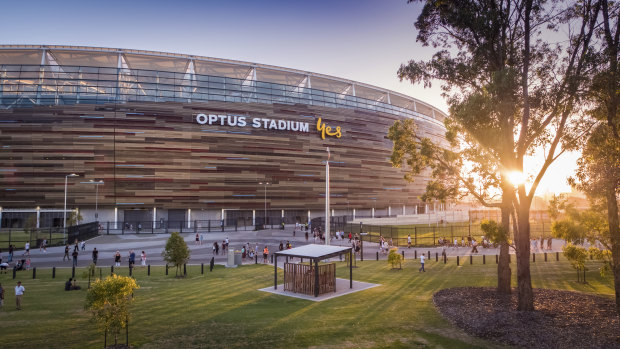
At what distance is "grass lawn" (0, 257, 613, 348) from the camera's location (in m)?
11.9

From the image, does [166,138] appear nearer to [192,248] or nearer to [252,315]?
[192,248]

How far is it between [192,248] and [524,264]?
33636 millimetres

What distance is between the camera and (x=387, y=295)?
18.0m

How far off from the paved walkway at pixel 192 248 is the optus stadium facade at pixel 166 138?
13.6 metres

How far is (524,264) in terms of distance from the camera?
48.5ft

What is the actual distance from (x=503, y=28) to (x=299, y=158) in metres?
58.7

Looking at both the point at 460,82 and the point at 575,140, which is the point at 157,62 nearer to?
the point at 460,82

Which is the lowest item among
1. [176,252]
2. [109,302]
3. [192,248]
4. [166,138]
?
[192,248]

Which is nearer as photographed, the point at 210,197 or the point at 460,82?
the point at 460,82

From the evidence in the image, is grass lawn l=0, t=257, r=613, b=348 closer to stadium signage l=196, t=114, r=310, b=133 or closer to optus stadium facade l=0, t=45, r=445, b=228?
optus stadium facade l=0, t=45, r=445, b=228

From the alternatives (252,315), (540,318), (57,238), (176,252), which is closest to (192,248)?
(57,238)

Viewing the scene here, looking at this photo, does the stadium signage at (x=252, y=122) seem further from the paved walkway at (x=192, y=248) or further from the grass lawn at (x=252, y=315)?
the grass lawn at (x=252, y=315)

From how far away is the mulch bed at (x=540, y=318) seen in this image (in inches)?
466

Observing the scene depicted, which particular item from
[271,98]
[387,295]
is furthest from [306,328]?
[271,98]
